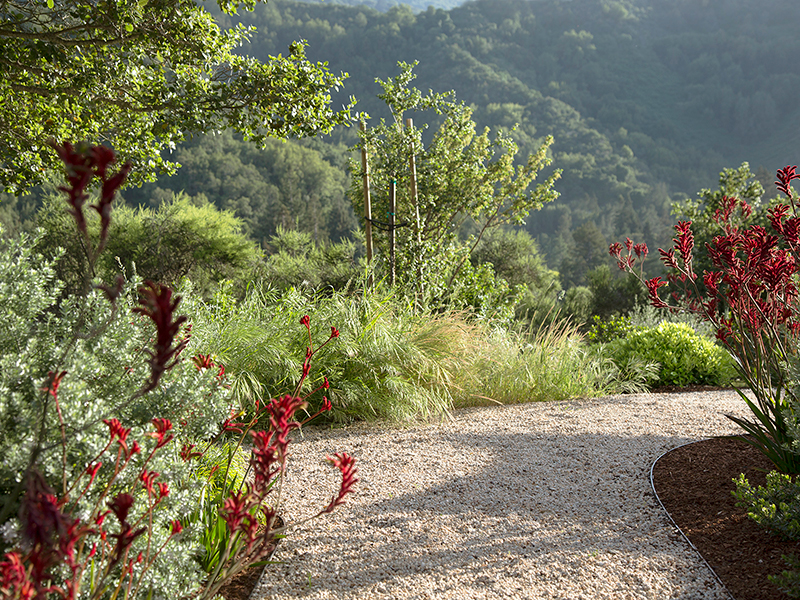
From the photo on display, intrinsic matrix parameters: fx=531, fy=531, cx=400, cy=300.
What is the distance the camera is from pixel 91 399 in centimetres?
138

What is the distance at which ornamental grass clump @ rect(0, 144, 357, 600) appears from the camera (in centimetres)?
116

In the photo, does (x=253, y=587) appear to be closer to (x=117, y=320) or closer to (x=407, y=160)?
(x=117, y=320)

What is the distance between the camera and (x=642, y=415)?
3.85 metres

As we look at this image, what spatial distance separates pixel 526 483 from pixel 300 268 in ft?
26.5

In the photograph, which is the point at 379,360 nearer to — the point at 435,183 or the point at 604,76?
the point at 435,183

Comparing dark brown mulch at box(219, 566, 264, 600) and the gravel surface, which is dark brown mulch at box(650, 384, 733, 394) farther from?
dark brown mulch at box(219, 566, 264, 600)

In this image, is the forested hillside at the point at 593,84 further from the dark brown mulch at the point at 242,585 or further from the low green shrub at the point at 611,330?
the dark brown mulch at the point at 242,585

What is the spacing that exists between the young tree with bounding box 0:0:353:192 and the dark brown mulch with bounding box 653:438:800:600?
3499mm

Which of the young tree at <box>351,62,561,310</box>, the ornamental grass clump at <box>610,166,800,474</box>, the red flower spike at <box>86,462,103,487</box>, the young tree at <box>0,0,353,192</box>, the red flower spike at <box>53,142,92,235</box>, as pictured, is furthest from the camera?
the young tree at <box>351,62,561,310</box>

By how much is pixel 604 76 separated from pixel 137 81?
6797 centimetres

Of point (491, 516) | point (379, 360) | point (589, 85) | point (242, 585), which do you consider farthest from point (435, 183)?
point (589, 85)

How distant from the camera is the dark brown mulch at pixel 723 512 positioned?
1858 millimetres

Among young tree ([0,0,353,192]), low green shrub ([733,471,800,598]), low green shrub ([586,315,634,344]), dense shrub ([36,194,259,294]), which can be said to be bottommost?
low green shrub ([586,315,634,344])

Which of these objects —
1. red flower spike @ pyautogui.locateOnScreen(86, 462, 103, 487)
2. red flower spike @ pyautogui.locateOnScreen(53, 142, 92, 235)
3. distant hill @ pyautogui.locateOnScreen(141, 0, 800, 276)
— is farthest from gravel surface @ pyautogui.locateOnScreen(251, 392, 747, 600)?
distant hill @ pyautogui.locateOnScreen(141, 0, 800, 276)
